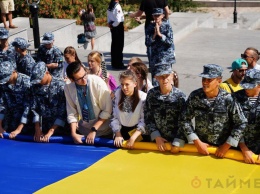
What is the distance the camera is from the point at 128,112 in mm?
6195

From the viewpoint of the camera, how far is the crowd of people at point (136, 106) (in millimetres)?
5543

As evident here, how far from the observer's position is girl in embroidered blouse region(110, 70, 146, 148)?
19.9 ft

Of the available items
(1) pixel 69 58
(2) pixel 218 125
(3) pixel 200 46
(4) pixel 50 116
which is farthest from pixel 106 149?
(3) pixel 200 46

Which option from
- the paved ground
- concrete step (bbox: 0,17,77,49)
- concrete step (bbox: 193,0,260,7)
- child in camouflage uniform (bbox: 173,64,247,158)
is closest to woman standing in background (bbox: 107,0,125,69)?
the paved ground

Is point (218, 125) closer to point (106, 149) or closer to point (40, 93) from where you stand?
point (106, 149)

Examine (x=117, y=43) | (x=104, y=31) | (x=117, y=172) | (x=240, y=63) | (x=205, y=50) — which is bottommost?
(x=205, y=50)

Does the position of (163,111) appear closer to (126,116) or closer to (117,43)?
(126,116)

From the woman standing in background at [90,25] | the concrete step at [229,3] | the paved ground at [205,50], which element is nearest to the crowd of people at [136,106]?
the paved ground at [205,50]

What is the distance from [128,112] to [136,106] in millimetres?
116

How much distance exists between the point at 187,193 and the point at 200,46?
10261 mm

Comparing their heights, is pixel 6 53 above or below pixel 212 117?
above

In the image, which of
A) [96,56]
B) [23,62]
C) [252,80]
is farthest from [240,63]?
[23,62]

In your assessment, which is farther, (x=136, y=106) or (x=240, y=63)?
(x=240, y=63)

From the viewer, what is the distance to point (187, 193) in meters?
5.21
